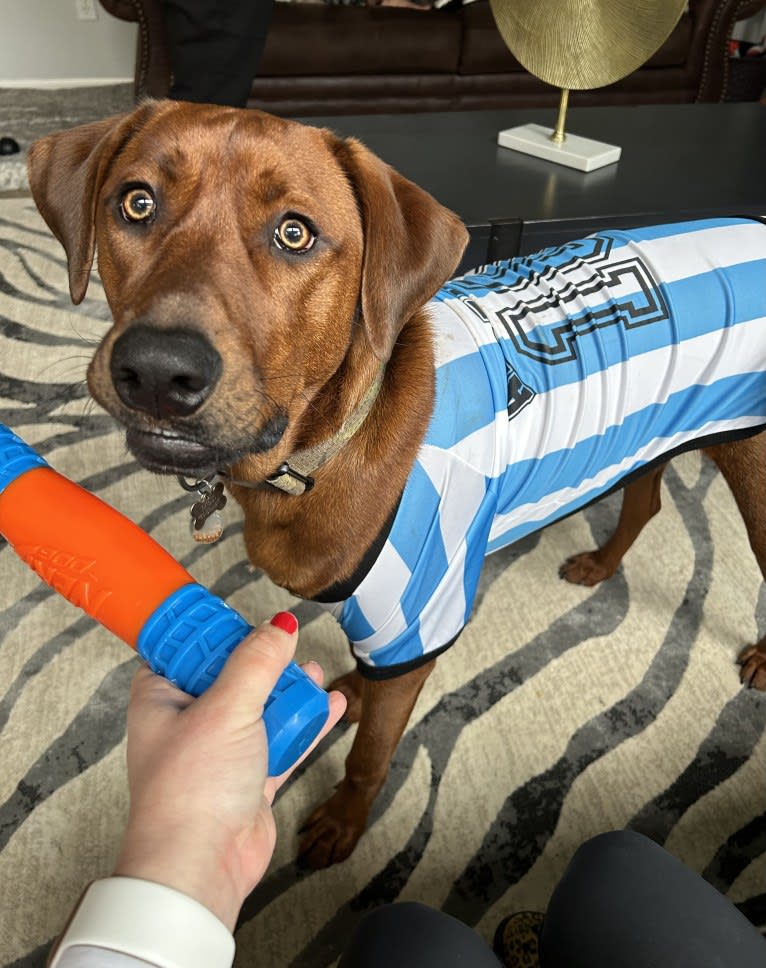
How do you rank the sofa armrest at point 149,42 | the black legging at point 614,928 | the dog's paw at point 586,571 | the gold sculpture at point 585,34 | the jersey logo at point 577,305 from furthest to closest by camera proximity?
1. the sofa armrest at point 149,42
2. the gold sculpture at point 585,34
3. the dog's paw at point 586,571
4. the jersey logo at point 577,305
5. the black legging at point 614,928

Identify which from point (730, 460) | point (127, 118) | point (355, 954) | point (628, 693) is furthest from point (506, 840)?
point (127, 118)

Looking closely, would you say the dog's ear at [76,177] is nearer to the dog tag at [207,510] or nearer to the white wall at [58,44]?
the dog tag at [207,510]

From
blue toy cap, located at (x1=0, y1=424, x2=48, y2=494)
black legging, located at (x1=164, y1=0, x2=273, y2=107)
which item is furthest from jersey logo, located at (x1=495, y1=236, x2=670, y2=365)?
black legging, located at (x1=164, y1=0, x2=273, y2=107)

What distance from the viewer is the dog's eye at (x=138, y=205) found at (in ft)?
3.67

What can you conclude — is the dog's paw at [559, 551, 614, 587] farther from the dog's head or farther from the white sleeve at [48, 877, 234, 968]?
the white sleeve at [48, 877, 234, 968]

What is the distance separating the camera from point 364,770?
1.47 m

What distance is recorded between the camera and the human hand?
72 centimetres

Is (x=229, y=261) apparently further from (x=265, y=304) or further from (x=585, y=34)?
(x=585, y=34)

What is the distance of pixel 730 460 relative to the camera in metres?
1.71

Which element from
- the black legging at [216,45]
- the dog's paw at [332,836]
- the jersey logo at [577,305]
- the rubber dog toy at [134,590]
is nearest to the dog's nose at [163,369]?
the rubber dog toy at [134,590]

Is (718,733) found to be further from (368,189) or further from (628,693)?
(368,189)

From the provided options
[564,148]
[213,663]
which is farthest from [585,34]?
[213,663]

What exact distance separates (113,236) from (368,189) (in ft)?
1.23

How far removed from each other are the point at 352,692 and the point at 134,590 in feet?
2.98
